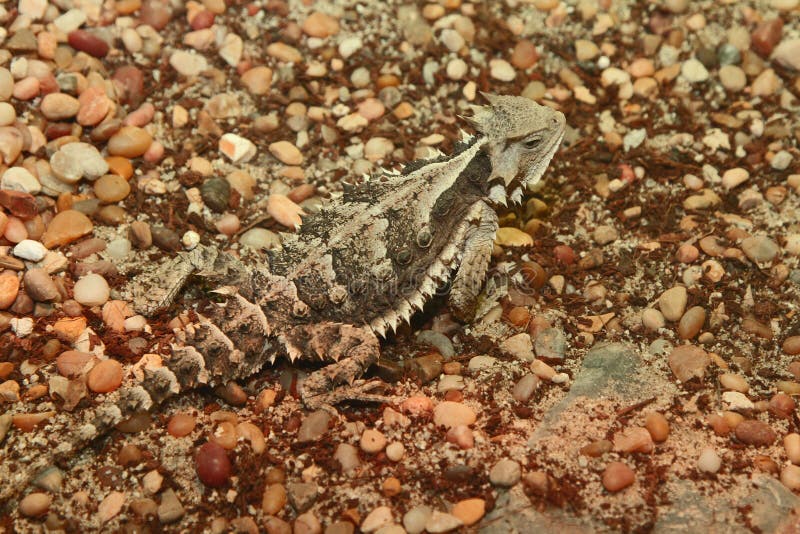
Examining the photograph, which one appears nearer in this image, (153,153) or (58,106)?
(58,106)

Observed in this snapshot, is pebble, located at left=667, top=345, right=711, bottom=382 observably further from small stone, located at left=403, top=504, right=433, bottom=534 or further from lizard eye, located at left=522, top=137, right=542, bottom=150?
small stone, located at left=403, top=504, right=433, bottom=534

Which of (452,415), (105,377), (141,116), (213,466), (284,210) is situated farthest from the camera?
(141,116)

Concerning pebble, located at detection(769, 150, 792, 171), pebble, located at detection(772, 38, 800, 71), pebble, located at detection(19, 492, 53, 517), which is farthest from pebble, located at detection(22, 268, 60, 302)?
pebble, located at detection(772, 38, 800, 71)

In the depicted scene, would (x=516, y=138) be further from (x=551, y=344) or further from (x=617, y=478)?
(x=617, y=478)

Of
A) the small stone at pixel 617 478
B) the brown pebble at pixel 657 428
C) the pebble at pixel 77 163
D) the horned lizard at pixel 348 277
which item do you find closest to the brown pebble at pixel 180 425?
the horned lizard at pixel 348 277

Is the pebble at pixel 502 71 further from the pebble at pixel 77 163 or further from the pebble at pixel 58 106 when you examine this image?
the pebble at pixel 58 106

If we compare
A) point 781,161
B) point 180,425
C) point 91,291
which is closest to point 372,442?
point 180,425
